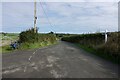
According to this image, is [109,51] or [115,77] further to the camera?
[109,51]

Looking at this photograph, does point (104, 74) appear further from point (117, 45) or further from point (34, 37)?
point (34, 37)

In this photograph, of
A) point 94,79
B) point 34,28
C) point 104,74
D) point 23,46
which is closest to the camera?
point 94,79

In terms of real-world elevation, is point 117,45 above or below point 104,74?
above

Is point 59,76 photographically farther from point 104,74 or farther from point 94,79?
point 104,74

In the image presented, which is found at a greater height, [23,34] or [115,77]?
[23,34]

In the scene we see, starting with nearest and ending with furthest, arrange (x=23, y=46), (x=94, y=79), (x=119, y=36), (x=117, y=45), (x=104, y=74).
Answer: (x=94, y=79), (x=104, y=74), (x=117, y=45), (x=119, y=36), (x=23, y=46)

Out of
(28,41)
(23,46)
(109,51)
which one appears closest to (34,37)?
(28,41)

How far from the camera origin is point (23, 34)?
33.6 metres

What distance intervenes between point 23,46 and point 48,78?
21.6 meters

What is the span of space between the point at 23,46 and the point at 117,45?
56.4 feet

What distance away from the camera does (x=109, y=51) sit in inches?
682

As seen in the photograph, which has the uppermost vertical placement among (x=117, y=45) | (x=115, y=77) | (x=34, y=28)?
(x=34, y=28)

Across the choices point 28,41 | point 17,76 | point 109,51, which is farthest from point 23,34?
point 17,76

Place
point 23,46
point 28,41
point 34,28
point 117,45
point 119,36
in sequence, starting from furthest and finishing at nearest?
point 34,28 → point 28,41 → point 23,46 → point 119,36 → point 117,45
